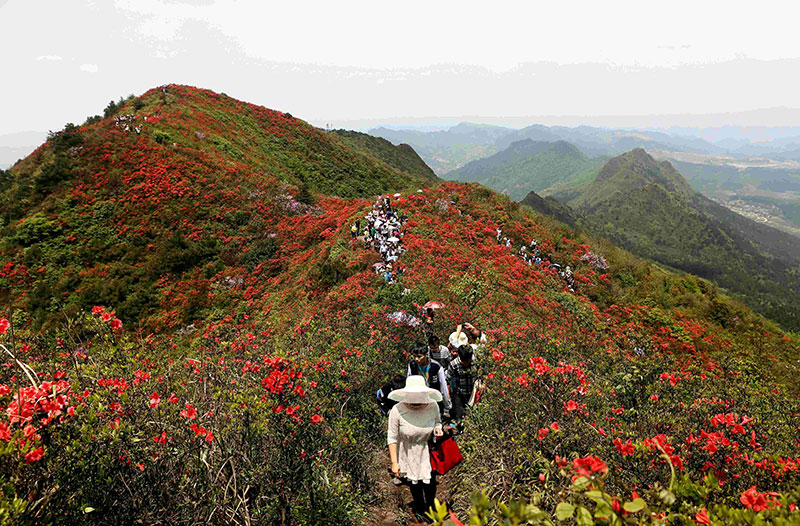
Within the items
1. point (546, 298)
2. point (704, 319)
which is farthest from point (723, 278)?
point (546, 298)

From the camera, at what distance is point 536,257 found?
16828mm

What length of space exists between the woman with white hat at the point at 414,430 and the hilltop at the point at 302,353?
24.8 inches

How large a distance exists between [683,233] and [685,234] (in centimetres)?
69

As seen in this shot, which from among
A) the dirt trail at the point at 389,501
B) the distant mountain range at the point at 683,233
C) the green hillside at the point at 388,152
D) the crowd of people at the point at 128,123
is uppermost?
the green hillside at the point at 388,152

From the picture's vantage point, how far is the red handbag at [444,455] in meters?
3.68

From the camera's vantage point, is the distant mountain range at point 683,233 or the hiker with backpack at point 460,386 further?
the distant mountain range at point 683,233

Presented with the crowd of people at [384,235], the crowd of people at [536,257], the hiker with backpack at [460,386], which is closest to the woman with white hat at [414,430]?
the hiker with backpack at [460,386]

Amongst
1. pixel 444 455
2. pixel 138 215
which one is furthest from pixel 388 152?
pixel 444 455

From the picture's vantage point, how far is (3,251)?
16.3 meters

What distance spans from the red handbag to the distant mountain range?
3527 inches

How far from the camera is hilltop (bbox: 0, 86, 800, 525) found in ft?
8.82

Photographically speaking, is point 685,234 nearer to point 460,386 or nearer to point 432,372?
point 460,386

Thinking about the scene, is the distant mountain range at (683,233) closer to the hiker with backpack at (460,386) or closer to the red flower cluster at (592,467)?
the hiker with backpack at (460,386)

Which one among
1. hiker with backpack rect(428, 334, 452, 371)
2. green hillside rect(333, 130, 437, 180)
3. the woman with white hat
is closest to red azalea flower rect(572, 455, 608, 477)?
the woman with white hat
